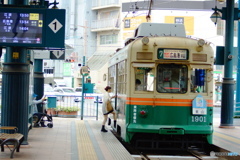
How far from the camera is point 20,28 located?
32.7 ft

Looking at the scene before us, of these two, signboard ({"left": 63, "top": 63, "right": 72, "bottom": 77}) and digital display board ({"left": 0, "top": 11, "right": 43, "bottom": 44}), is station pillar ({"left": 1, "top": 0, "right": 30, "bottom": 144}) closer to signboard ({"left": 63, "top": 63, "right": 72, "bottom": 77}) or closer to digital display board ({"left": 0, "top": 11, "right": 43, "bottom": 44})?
digital display board ({"left": 0, "top": 11, "right": 43, "bottom": 44})

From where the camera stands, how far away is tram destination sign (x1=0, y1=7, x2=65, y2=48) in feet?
32.6

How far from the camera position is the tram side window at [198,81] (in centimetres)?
1196

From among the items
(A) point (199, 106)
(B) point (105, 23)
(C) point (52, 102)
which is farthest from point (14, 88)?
(B) point (105, 23)

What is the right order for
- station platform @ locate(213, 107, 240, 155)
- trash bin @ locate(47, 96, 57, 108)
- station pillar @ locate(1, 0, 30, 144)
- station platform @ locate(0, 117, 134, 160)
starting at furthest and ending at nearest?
trash bin @ locate(47, 96, 57, 108) < station platform @ locate(213, 107, 240, 155) < station pillar @ locate(1, 0, 30, 144) < station platform @ locate(0, 117, 134, 160)

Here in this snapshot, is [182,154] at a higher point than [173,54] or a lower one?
lower

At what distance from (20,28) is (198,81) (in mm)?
4992

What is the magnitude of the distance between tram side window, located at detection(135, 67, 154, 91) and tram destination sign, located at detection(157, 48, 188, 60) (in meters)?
0.51

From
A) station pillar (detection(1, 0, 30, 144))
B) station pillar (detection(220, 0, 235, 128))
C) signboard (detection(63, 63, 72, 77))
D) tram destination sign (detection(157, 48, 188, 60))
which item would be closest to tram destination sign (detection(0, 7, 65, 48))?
station pillar (detection(1, 0, 30, 144))

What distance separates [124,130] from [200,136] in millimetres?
2099

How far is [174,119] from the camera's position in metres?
11.8

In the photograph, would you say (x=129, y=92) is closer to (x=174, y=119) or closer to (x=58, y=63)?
(x=174, y=119)

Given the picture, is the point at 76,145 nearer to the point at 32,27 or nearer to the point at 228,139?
the point at 32,27

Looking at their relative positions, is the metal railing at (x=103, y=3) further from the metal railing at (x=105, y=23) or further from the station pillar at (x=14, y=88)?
the station pillar at (x=14, y=88)
